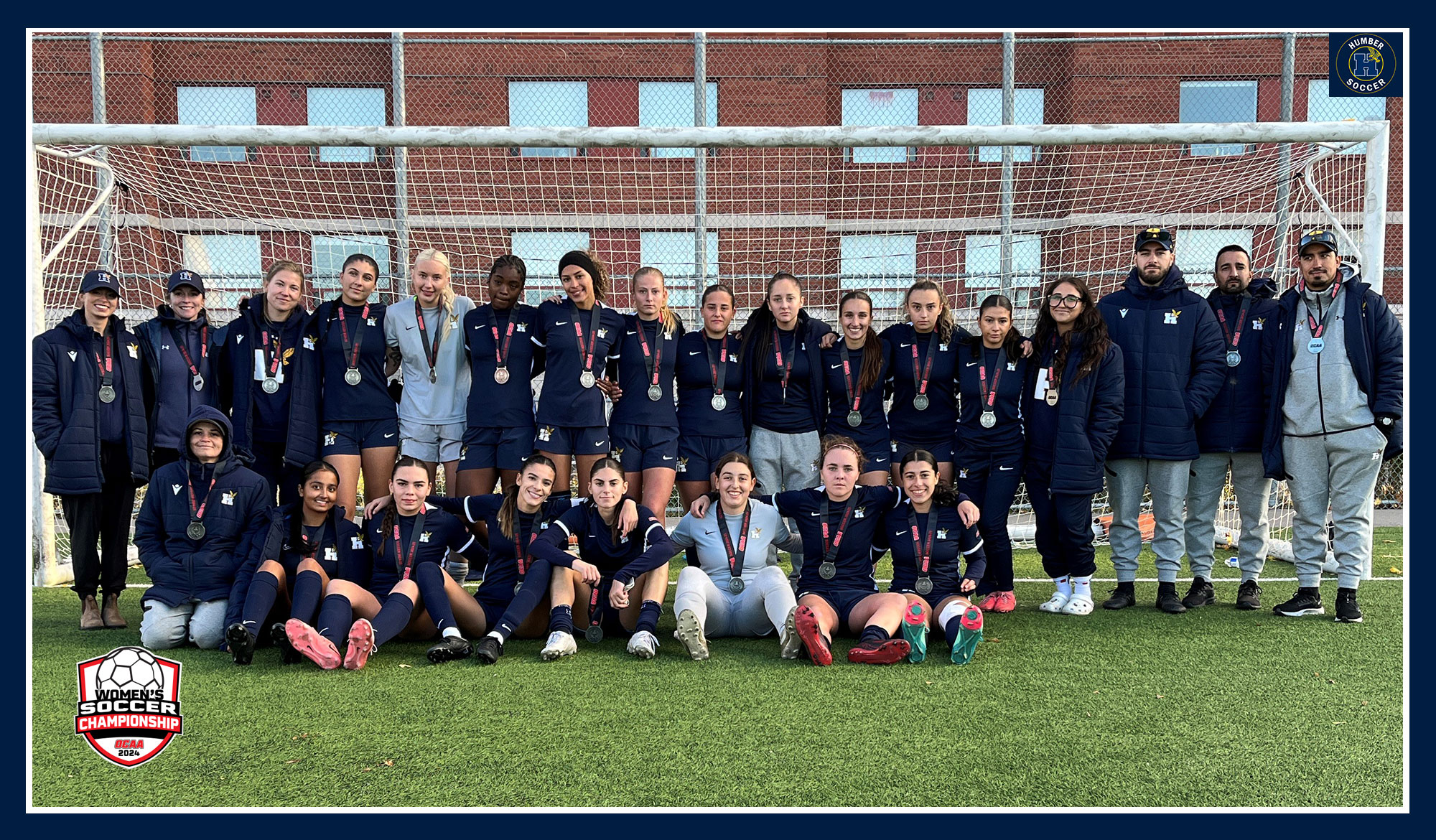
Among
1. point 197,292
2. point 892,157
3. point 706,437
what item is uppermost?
point 892,157

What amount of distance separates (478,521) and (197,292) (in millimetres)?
2019

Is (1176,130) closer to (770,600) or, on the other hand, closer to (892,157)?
(770,600)

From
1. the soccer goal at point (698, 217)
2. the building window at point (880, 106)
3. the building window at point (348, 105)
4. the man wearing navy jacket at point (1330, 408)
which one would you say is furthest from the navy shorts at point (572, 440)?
the building window at point (880, 106)

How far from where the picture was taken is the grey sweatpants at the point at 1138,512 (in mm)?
5266

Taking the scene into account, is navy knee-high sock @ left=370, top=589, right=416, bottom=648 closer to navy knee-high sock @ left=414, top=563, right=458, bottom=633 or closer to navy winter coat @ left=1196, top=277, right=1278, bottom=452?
navy knee-high sock @ left=414, top=563, right=458, bottom=633

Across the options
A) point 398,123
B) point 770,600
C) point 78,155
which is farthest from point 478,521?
point 398,123

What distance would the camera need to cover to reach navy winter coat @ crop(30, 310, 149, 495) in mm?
4879

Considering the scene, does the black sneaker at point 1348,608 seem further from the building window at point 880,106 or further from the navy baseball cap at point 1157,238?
the building window at point 880,106

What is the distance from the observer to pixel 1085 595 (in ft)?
17.0

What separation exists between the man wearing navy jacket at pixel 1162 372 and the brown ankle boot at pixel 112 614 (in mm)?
5212

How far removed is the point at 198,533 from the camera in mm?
4527

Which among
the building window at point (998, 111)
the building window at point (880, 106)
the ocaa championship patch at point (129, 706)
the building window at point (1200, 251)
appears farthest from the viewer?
the building window at point (880, 106)

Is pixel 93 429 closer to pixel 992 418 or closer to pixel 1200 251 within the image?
pixel 992 418

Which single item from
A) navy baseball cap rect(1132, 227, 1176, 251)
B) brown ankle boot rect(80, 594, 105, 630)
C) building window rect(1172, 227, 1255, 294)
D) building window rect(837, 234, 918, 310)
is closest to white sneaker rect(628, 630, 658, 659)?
brown ankle boot rect(80, 594, 105, 630)
